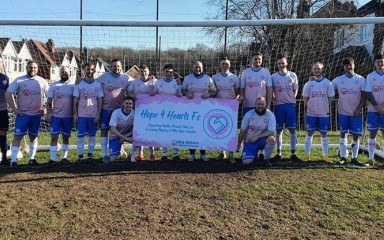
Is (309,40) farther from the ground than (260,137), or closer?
farther from the ground

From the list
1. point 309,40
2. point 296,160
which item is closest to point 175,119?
point 296,160

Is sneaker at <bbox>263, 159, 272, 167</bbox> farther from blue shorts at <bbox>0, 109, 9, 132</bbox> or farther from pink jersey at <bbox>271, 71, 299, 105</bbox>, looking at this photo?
blue shorts at <bbox>0, 109, 9, 132</bbox>

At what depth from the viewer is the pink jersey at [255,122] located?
7.99 meters

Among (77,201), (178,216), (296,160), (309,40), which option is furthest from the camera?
(309,40)

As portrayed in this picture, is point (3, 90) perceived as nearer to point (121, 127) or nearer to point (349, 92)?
point (121, 127)

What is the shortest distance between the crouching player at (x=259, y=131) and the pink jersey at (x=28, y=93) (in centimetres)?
431

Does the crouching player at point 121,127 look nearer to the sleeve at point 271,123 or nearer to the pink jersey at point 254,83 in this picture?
the pink jersey at point 254,83

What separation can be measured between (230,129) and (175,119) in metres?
1.18

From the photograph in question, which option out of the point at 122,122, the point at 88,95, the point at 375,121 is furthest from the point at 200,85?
the point at 375,121

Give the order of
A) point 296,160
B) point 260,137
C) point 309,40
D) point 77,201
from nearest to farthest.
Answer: point 77,201 < point 260,137 < point 296,160 < point 309,40

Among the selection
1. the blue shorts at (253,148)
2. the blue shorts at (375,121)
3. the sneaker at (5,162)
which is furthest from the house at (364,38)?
the sneaker at (5,162)

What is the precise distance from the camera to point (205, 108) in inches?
329

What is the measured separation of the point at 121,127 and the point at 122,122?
115 millimetres

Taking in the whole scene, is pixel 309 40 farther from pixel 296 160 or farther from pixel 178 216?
pixel 178 216
